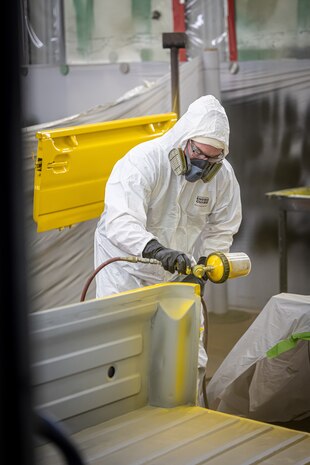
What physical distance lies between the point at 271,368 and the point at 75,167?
4.04 ft

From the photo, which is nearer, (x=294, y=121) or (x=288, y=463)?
(x=288, y=463)

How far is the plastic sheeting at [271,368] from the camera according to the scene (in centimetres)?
280

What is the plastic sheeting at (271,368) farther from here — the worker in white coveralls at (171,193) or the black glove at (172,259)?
the black glove at (172,259)

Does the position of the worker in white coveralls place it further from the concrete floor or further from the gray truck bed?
the concrete floor

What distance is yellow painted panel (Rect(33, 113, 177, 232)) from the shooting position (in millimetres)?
3266

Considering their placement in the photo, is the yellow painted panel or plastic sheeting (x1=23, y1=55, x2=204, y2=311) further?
plastic sheeting (x1=23, y1=55, x2=204, y2=311)

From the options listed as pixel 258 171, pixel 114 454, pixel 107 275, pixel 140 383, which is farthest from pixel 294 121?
pixel 114 454

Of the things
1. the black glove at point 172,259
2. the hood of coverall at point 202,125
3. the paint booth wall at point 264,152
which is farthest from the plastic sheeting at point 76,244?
the black glove at point 172,259

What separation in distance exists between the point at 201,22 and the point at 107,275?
263 centimetres

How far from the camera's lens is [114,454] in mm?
1734

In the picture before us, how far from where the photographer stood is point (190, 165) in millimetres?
2912

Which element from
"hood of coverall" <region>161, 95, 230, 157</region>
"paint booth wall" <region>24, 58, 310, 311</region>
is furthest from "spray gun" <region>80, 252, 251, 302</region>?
"paint booth wall" <region>24, 58, 310, 311</region>

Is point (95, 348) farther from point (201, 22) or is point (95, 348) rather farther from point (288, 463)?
point (201, 22)

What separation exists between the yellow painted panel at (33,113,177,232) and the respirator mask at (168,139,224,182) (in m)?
0.61
